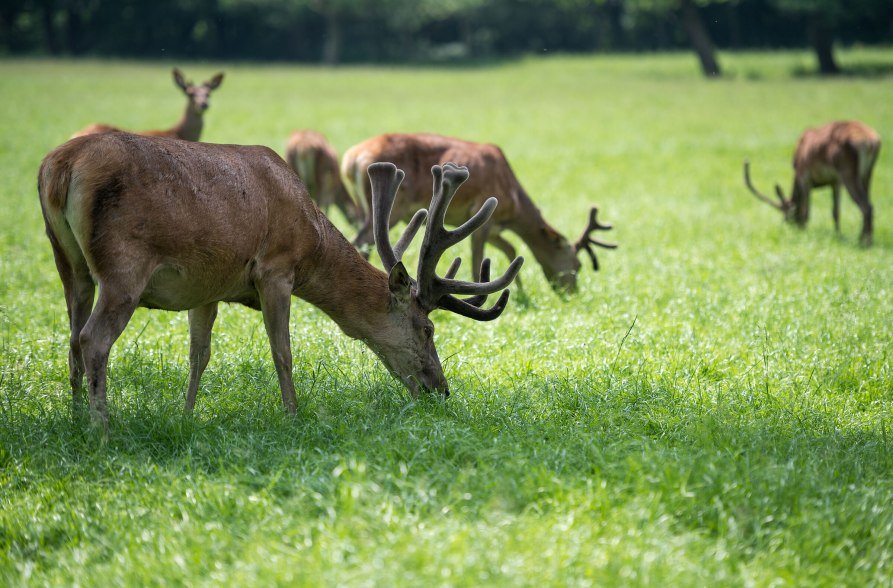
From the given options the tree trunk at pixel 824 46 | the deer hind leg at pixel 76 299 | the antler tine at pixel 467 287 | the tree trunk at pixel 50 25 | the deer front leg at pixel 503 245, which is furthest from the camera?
the tree trunk at pixel 50 25

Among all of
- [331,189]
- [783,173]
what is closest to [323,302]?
[331,189]

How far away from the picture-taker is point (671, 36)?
63438mm

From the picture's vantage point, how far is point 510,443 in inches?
188

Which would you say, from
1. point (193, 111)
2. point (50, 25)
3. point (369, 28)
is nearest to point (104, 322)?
point (193, 111)

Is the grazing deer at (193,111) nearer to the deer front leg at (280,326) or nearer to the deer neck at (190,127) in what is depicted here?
the deer neck at (190,127)

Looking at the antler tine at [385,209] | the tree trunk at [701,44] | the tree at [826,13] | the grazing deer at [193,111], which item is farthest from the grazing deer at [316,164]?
the tree at [826,13]

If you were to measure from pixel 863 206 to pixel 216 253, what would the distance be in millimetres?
9768

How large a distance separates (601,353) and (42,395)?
142 inches

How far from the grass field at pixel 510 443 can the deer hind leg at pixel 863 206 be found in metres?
0.78

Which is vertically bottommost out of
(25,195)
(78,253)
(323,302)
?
(25,195)

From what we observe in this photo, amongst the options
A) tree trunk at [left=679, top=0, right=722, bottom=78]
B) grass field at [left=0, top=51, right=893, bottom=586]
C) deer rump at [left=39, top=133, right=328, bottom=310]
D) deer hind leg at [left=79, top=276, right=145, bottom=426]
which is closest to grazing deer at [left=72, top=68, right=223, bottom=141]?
grass field at [left=0, top=51, right=893, bottom=586]

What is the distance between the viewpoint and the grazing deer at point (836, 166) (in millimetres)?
12367

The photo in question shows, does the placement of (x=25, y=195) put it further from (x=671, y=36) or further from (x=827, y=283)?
(x=671, y=36)

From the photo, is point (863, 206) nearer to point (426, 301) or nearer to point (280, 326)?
point (426, 301)
